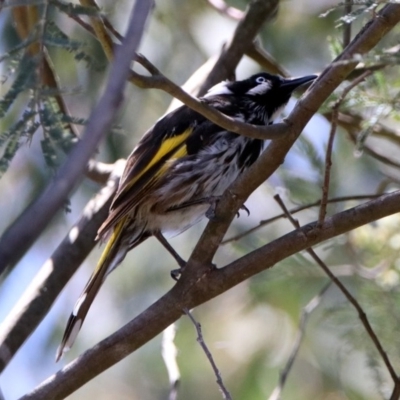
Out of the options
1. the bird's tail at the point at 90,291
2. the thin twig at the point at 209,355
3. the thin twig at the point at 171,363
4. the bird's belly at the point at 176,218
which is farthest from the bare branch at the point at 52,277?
the thin twig at the point at 209,355

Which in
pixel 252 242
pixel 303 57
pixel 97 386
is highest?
pixel 303 57

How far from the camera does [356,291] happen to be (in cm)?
403

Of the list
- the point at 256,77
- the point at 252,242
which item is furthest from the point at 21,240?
the point at 256,77

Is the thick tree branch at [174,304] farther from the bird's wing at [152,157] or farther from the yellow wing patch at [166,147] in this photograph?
the yellow wing patch at [166,147]

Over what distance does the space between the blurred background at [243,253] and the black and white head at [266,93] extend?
0.88 ft

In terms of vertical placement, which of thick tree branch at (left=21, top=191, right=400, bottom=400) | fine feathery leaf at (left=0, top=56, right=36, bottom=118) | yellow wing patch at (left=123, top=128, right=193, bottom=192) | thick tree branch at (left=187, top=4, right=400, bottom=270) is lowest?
thick tree branch at (left=21, top=191, right=400, bottom=400)

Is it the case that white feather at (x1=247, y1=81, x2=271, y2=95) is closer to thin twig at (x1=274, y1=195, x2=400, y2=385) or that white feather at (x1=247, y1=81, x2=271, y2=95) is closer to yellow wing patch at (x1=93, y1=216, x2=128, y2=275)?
yellow wing patch at (x1=93, y1=216, x2=128, y2=275)

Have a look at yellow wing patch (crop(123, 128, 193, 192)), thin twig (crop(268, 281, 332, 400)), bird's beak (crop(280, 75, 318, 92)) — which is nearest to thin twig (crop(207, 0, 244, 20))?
bird's beak (crop(280, 75, 318, 92))

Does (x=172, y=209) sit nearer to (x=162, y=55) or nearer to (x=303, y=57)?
(x=162, y=55)

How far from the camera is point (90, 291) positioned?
3504 mm

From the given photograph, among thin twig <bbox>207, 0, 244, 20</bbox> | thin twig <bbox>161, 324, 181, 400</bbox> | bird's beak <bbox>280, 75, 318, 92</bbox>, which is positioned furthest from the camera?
thin twig <bbox>207, 0, 244, 20</bbox>

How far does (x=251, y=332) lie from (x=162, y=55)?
1.92m

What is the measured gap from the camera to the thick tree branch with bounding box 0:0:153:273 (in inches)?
45.6

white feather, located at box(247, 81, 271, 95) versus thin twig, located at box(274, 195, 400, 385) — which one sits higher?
white feather, located at box(247, 81, 271, 95)
